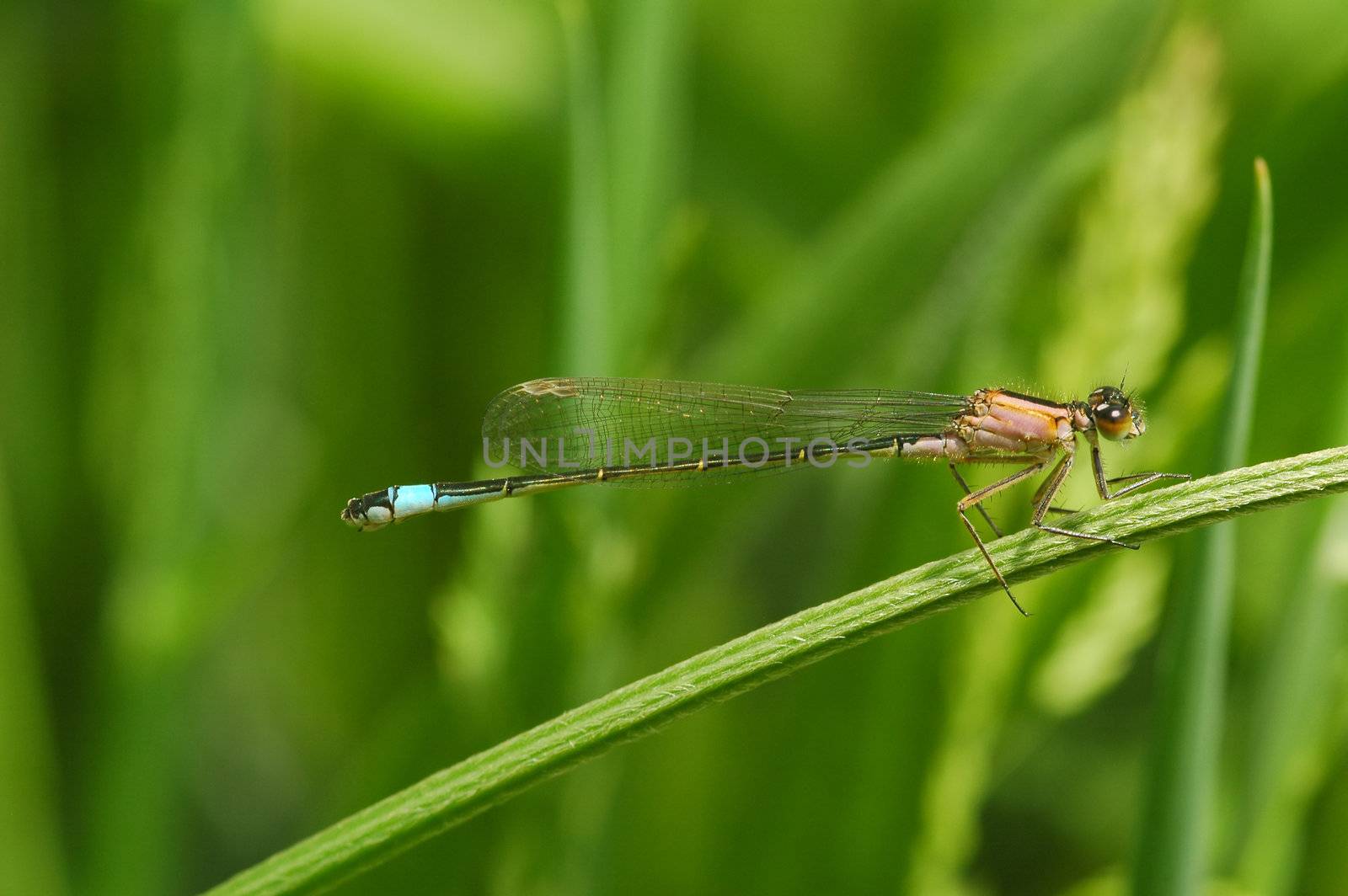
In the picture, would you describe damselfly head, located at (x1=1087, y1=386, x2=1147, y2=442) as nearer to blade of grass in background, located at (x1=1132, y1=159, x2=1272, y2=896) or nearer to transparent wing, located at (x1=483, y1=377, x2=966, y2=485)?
transparent wing, located at (x1=483, y1=377, x2=966, y2=485)

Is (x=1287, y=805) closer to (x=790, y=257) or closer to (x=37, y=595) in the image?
(x=790, y=257)

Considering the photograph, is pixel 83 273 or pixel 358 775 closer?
pixel 358 775

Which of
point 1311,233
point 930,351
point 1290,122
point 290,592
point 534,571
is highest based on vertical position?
point 1290,122

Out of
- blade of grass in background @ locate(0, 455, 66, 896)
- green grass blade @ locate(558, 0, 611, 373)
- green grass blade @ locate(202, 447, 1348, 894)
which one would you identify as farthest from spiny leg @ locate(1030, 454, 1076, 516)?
blade of grass in background @ locate(0, 455, 66, 896)

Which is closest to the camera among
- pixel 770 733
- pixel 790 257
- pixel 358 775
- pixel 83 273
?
pixel 358 775

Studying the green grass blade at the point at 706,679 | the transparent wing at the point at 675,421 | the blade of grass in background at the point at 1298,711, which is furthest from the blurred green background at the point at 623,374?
the green grass blade at the point at 706,679

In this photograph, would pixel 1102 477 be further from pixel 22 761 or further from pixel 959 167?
pixel 22 761

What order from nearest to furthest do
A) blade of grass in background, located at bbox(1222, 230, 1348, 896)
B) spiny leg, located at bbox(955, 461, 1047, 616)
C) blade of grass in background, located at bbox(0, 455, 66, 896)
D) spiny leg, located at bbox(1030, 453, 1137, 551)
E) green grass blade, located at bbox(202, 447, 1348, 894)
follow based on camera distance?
green grass blade, located at bbox(202, 447, 1348, 894) → blade of grass in background, located at bbox(1222, 230, 1348, 896) → spiny leg, located at bbox(955, 461, 1047, 616) → spiny leg, located at bbox(1030, 453, 1137, 551) → blade of grass in background, located at bbox(0, 455, 66, 896)

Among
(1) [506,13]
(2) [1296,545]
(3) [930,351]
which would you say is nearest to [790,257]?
(3) [930,351]
